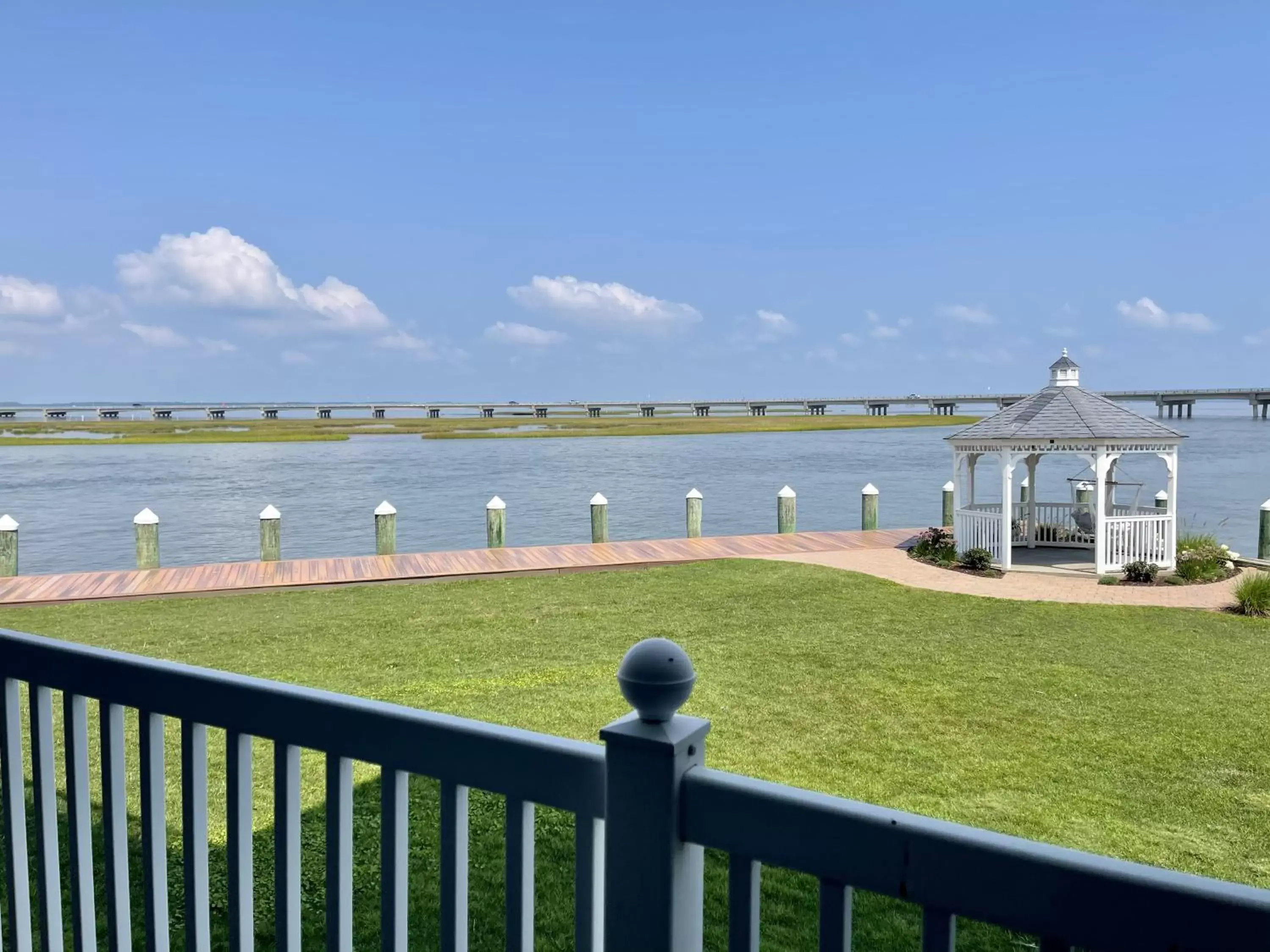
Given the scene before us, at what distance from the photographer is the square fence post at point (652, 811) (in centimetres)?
144

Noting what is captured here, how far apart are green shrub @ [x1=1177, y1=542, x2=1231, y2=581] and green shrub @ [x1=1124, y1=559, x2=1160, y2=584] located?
475mm

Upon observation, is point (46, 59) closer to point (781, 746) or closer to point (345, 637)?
point (345, 637)

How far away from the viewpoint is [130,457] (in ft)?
192

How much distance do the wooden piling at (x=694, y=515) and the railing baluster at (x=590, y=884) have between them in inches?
642

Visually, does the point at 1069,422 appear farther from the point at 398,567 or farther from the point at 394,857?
the point at 394,857

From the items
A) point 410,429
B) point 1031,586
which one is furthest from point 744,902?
point 410,429

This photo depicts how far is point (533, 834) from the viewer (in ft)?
5.39

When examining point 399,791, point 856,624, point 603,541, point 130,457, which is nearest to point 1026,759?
point 856,624

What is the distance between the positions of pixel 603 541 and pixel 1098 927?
16484 mm

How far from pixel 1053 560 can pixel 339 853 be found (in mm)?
16170

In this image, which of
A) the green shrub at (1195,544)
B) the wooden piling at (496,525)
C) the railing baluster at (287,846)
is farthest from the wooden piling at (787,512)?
the railing baluster at (287,846)

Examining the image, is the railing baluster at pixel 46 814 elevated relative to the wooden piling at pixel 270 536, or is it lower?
elevated

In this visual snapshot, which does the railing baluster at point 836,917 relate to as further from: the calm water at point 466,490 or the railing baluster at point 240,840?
the calm water at point 466,490

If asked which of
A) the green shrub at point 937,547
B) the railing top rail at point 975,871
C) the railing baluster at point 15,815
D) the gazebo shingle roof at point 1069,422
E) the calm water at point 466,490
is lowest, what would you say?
the calm water at point 466,490
